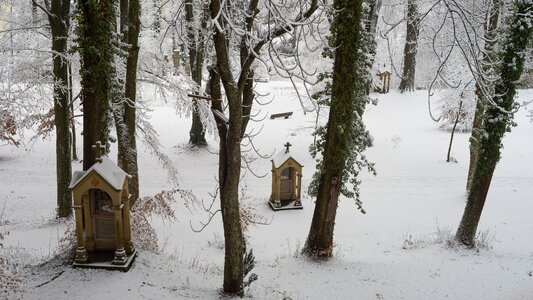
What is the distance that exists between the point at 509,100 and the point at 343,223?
5650 millimetres

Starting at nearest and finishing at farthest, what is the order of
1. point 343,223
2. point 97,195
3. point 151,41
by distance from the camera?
point 97,195, point 343,223, point 151,41

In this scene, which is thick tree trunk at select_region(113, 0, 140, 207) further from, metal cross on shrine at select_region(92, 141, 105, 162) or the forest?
metal cross on shrine at select_region(92, 141, 105, 162)

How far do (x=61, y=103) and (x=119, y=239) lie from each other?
5864 millimetres

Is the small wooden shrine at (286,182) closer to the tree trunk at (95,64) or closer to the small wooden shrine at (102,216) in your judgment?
the small wooden shrine at (102,216)

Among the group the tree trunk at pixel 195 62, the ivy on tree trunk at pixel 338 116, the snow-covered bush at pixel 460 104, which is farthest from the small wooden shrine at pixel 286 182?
the snow-covered bush at pixel 460 104

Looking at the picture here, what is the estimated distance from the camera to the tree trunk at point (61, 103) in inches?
405

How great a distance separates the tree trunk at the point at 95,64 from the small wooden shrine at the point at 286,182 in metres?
6.82

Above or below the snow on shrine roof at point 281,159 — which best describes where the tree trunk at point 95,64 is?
above

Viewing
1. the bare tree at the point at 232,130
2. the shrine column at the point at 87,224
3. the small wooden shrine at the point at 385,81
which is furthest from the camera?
the small wooden shrine at the point at 385,81

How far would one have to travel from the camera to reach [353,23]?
722cm

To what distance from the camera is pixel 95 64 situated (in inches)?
241

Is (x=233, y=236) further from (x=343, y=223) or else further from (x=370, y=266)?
(x=343, y=223)

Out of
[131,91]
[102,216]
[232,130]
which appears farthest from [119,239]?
[131,91]

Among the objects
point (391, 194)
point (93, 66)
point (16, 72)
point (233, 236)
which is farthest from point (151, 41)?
point (233, 236)
